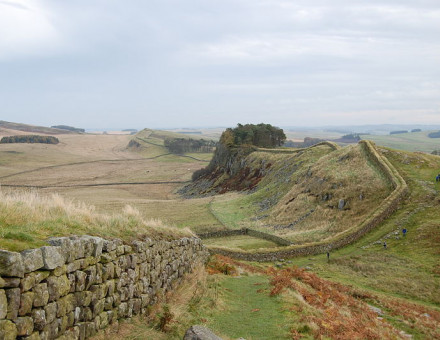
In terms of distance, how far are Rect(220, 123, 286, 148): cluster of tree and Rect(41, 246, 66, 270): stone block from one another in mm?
105367

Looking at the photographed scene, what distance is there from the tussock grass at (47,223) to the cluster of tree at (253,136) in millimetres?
100625

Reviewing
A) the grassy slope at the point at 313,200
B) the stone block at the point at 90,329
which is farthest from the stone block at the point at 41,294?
the grassy slope at the point at 313,200

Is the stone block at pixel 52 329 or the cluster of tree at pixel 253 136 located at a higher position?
the cluster of tree at pixel 253 136

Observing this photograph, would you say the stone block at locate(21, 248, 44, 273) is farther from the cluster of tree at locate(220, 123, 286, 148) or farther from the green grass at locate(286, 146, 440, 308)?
the cluster of tree at locate(220, 123, 286, 148)

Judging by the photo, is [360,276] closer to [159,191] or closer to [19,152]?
[159,191]

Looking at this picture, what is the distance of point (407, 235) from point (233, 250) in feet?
55.6

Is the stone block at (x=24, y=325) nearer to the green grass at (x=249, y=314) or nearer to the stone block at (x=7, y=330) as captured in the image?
the stone block at (x=7, y=330)

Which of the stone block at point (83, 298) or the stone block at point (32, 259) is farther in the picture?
the stone block at point (83, 298)

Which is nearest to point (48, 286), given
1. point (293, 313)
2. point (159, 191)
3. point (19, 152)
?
point (293, 313)

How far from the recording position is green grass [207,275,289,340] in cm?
1271

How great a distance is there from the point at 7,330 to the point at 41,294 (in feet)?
3.38

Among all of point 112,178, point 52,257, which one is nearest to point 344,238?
point 52,257

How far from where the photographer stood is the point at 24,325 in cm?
785

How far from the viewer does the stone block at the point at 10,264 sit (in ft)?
24.6
